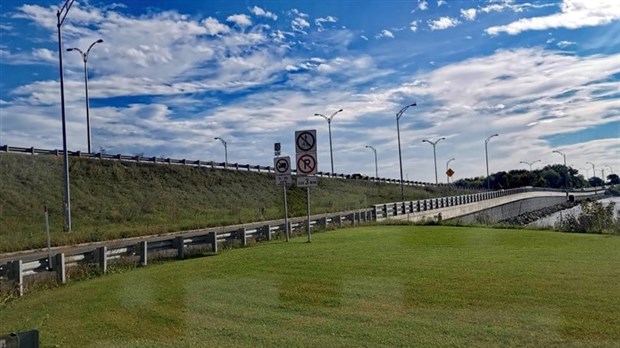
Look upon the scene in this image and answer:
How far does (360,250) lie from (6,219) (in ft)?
94.5

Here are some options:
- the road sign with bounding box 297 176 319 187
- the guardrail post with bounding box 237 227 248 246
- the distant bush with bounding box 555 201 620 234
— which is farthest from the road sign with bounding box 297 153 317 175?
the distant bush with bounding box 555 201 620 234


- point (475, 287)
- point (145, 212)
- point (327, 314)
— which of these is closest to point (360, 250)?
point (475, 287)

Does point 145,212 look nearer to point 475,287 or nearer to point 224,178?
point 224,178

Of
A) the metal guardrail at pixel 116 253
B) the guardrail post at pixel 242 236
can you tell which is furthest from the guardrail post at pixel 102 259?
the guardrail post at pixel 242 236

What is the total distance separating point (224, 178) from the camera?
69.5m

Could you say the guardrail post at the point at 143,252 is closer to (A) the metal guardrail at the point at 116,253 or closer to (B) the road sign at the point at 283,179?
(A) the metal guardrail at the point at 116,253

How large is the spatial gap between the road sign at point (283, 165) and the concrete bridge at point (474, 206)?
54.9ft

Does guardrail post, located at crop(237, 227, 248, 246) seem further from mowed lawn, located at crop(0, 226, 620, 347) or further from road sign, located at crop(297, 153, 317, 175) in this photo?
mowed lawn, located at crop(0, 226, 620, 347)

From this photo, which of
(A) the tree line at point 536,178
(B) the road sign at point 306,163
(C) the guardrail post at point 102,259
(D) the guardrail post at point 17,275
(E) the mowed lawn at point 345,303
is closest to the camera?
(E) the mowed lawn at point 345,303

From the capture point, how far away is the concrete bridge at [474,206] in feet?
144

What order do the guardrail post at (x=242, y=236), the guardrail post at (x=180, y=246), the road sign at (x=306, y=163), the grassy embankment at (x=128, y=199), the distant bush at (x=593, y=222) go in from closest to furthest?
the guardrail post at (x=180, y=246) → the guardrail post at (x=242, y=236) → the road sign at (x=306, y=163) → the distant bush at (x=593, y=222) → the grassy embankment at (x=128, y=199)

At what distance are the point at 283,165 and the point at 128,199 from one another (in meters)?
32.1

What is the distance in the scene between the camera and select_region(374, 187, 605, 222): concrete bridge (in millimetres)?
43812

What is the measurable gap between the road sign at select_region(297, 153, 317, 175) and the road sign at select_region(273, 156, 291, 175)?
1.77 ft
